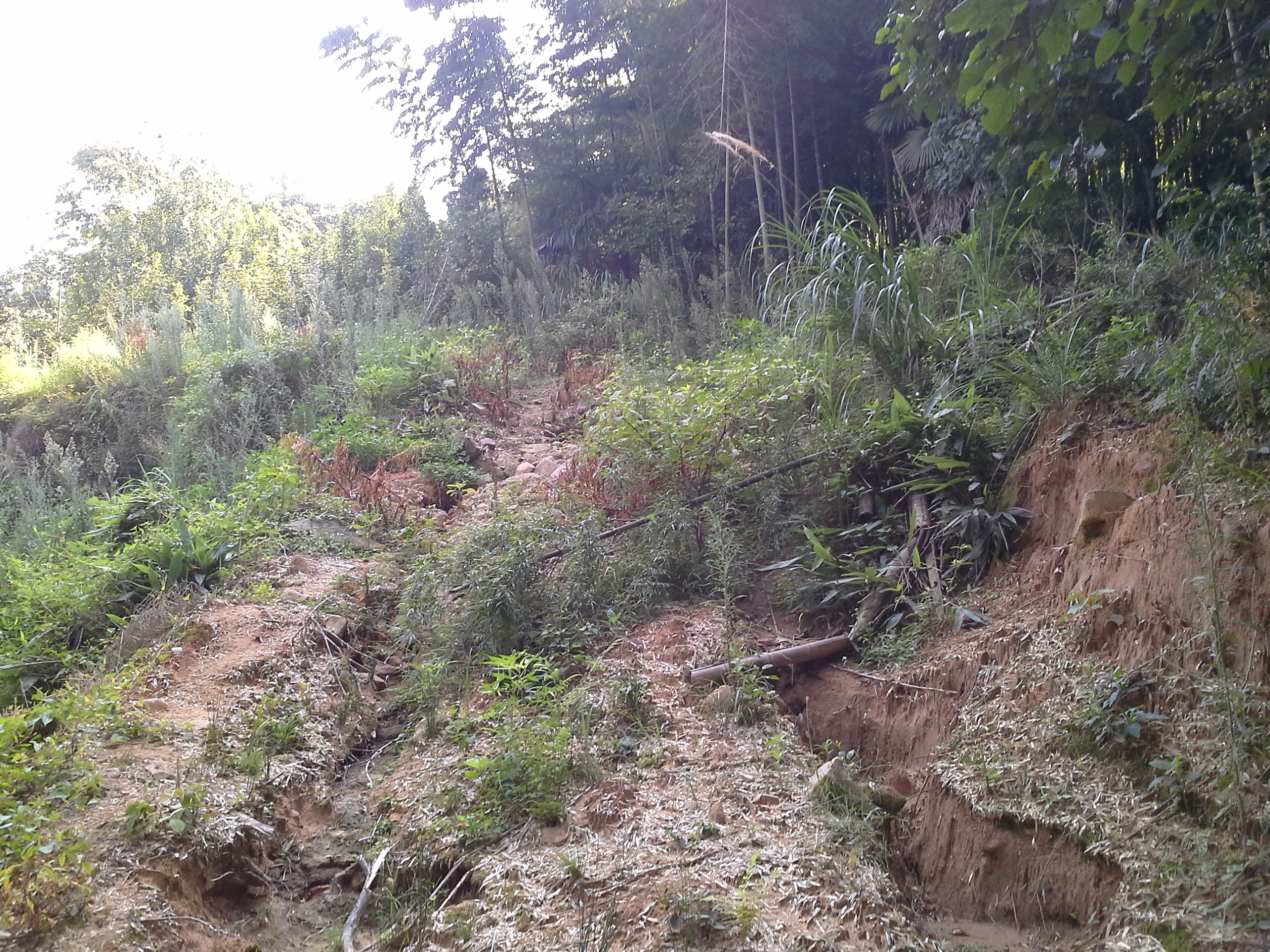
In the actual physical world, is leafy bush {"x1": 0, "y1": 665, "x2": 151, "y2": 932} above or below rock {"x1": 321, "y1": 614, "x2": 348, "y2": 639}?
above

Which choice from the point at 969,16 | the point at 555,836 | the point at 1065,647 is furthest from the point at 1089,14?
the point at 555,836

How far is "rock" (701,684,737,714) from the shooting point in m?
2.98

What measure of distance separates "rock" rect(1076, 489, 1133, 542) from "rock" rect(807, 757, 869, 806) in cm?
124

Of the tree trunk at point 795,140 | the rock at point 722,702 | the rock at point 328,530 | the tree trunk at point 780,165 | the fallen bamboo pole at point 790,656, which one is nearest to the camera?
the rock at point 722,702

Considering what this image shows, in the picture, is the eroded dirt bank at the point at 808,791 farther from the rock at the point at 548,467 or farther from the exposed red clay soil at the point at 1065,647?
the rock at the point at 548,467

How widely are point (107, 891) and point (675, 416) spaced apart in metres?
3.32

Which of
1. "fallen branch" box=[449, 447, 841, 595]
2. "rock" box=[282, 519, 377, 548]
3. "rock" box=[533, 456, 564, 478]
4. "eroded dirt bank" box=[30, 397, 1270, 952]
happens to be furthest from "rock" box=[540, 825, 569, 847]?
"rock" box=[533, 456, 564, 478]

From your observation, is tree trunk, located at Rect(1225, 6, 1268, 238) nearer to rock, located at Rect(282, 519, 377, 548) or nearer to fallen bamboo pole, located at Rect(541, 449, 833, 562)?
fallen bamboo pole, located at Rect(541, 449, 833, 562)

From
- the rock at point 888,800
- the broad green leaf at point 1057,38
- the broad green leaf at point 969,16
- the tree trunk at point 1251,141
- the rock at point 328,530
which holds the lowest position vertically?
the rock at point 888,800

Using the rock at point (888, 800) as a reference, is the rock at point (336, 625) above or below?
above

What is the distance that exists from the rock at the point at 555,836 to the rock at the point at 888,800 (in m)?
0.94

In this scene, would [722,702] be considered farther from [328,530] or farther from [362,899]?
[328,530]

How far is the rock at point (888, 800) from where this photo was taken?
253 cm

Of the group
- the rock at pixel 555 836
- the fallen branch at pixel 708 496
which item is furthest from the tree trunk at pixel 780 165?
the rock at pixel 555 836
